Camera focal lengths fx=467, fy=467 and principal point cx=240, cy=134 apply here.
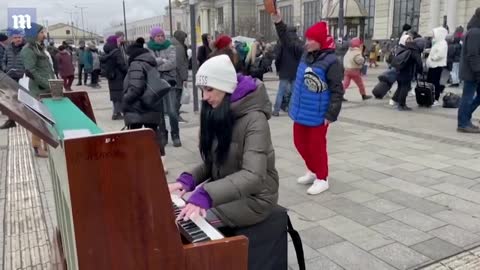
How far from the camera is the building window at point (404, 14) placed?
136ft

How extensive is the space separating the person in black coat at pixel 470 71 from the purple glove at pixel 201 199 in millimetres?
6220

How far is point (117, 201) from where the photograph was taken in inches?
65.7

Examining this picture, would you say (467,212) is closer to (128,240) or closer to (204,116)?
(204,116)

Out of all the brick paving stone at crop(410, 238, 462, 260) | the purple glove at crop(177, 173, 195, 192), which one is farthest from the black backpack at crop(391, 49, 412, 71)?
the purple glove at crop(177, 173, 195, 192)

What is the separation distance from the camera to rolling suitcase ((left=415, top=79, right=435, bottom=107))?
10234 millimetres

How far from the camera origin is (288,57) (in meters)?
9.15

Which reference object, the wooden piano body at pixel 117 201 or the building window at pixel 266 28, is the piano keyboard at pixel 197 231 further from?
the building window at pixel 266 28

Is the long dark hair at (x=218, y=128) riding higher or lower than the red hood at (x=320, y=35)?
lower

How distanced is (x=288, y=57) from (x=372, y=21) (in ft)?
137

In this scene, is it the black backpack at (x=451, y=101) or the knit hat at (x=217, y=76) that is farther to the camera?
the black backpack at (x=451, y=101)

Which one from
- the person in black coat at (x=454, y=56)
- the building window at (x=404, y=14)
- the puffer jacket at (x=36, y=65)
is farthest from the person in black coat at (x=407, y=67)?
the building window at (x=404, y=14)

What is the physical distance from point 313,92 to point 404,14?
1692 inches

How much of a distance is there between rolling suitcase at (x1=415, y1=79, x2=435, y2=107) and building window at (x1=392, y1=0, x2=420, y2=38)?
33433 mm

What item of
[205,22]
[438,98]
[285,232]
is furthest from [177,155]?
[205,22]
